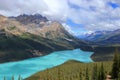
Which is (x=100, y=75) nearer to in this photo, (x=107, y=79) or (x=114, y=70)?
(x=107, y=79)

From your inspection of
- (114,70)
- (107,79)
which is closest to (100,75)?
(107,79)

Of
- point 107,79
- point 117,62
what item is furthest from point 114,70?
point 107,79

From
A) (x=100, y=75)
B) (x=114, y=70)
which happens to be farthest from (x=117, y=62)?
(x=100, y=75)

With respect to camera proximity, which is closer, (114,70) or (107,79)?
(114,70)

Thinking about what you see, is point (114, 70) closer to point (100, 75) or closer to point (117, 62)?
point (117, 62)

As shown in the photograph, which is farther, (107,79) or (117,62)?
(107,79)
